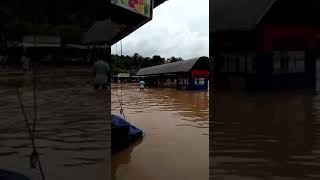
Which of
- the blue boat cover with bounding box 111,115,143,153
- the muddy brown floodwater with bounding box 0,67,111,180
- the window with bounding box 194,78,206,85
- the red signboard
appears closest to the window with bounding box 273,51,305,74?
the muddy brown floodwater with bounding box 0,67,111,180

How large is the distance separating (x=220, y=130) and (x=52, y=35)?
354cm

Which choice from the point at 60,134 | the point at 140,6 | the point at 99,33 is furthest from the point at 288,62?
the point at 140,6

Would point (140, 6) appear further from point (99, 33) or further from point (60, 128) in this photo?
point (99, 33)

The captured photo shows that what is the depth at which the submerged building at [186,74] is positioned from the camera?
16.1 metres

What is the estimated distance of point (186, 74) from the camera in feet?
54.3

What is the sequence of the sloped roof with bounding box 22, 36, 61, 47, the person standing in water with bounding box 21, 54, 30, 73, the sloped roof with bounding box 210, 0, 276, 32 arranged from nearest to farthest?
the sloped roof with bounding box 22, 36, 61, 47 → the person standing in water with bounding box 21, 54, 30, 73 → the sloped roof with bounding box 210, 0, 276, 32

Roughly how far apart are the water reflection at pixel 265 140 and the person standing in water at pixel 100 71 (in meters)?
1.35

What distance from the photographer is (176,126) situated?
244 inches

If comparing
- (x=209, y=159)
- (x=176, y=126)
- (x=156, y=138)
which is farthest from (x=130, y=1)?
(x=209, y=159)

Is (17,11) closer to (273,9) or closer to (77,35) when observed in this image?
(77,35)

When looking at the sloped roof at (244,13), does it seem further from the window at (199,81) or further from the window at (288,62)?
the window at (199,81)

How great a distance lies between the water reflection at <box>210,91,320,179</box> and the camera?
339cm

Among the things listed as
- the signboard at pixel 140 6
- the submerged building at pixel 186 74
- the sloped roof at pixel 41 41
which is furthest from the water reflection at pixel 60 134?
the submerged building at pixel 186 74

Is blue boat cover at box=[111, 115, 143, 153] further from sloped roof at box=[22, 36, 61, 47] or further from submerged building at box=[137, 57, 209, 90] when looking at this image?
submerged building at box=[137, 57, 209, 90]
